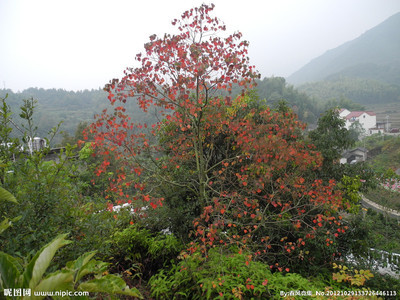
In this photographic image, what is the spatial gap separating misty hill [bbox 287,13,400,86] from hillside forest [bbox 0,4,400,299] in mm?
107311

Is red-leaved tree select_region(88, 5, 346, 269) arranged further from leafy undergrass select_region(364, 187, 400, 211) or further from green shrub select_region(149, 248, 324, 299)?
leafy undergrass select_region(364, 187, 400, 211)

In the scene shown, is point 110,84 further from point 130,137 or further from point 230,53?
point 230,53

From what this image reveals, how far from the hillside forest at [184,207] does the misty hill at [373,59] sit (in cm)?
10731

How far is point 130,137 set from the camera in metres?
4.33

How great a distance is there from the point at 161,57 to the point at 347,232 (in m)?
4.94

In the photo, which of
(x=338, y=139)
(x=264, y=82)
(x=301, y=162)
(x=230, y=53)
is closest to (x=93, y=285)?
(x=230, y=53)

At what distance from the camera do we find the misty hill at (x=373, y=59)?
332 feet

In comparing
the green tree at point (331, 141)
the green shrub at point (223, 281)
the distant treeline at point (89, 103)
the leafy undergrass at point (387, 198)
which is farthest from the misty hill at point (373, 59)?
the green shrub at point (223, 281)

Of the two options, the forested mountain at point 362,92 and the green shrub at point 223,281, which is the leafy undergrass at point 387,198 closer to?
the green shrub at point 223,281

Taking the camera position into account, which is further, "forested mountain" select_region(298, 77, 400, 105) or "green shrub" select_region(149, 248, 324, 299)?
"forested mountain" select_region(298, 77, 400, 105)

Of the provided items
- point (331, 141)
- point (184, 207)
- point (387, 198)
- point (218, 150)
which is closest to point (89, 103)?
point (387, 198)

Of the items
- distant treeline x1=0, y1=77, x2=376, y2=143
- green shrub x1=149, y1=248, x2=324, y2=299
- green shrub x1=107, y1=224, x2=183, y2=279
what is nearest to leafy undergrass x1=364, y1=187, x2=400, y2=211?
green shrub x1=149, y1=248, x2=324, y2=299

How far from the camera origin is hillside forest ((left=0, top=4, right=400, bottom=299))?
2301mm

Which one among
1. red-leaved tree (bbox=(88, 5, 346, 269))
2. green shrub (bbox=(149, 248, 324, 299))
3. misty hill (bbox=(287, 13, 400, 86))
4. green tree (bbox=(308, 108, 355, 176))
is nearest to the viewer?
green shrub (bbox=(149, 248, 324, 299))
